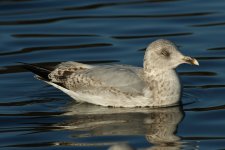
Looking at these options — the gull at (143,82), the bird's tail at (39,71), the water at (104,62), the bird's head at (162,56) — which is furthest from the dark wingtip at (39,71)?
the bird's head at (162,56)

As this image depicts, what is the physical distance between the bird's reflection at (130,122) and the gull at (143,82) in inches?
4.6

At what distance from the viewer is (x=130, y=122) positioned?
14.1 m

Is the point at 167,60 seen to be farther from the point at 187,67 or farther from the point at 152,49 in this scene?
the point at 187,67

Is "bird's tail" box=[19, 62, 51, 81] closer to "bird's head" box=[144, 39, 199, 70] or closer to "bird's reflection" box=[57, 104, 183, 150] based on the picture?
"bird's reflection" box=[57, 104, 183, 150]

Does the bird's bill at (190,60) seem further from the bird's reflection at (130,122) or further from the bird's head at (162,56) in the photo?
the bird's reflection at (130,122)

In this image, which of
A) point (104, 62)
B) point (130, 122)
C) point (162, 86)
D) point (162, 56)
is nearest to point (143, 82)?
point (162, 86)

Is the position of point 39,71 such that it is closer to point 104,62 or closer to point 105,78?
point 105,78

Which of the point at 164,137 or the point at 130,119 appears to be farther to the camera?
the point at 130,119

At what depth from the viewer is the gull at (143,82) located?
48.8 ft

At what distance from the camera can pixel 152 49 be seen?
14953 millimetres

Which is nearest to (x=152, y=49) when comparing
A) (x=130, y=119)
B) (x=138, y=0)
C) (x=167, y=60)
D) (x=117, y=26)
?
(x=167, y=60)

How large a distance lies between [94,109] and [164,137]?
1.84 metres

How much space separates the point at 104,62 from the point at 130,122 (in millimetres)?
3228

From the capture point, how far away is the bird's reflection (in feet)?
43.9
